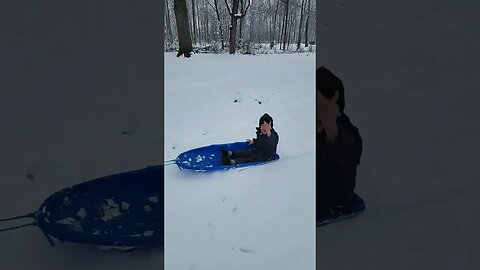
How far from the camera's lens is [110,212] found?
1.00 metres

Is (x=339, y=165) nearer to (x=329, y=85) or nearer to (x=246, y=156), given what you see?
(x=329, y=85)

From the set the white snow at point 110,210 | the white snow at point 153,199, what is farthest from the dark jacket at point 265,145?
the white snow at point 110,210

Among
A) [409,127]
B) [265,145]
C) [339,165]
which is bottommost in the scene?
[265,145]

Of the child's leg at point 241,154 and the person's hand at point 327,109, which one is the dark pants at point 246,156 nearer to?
the child's leg at point 241,154

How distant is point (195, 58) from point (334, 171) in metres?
2.12

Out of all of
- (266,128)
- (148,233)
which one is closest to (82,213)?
(148,233)

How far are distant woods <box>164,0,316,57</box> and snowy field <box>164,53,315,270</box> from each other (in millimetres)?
126

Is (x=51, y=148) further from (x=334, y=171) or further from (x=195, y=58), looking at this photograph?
(x=195, y=58)

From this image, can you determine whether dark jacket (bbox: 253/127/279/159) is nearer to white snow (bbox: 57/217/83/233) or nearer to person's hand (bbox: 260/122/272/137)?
person's hand (bbox: 260/122/272/137)

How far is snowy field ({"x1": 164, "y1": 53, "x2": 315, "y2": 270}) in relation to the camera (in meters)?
1.32

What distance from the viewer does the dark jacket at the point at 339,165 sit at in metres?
1.04

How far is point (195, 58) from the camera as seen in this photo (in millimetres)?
3033

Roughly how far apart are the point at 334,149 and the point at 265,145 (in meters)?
1.10

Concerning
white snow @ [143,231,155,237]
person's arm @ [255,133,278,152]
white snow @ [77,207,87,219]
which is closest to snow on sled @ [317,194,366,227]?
white snow @ [143,231,155,237]
